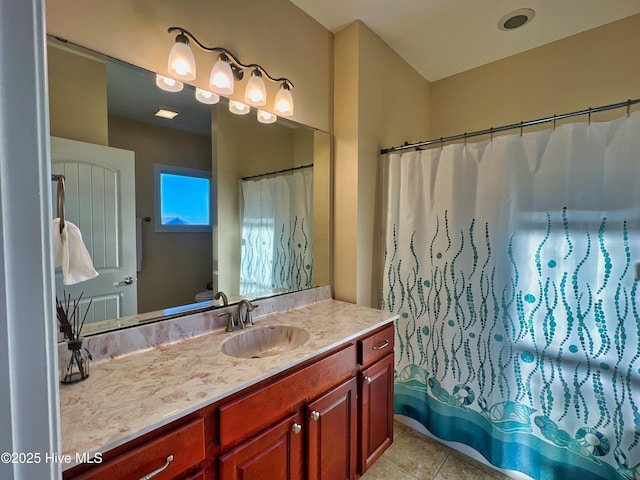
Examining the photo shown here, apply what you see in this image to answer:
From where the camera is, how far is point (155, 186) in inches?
49.9

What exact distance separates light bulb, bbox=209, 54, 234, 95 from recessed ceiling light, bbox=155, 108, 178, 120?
0.22m

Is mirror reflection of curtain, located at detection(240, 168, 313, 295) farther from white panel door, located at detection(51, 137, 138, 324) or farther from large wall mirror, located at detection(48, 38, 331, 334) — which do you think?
white panel door, located at detection(51, 137, 138, 324)

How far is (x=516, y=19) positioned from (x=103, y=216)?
2493 mm

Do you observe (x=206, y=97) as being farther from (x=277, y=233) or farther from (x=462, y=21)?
(x=462, y=21)

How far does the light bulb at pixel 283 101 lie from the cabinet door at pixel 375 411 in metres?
1.46

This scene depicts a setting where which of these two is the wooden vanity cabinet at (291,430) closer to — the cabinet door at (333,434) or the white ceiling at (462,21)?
the cabinet door at (333,434)

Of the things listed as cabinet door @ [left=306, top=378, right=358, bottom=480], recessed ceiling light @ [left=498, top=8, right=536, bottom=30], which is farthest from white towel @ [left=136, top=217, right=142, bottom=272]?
recessed ceiling light @ [left=498, top=8, right=536, bottom=30]

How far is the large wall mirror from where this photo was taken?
105 centimetres

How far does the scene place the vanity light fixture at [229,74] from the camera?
1.21m

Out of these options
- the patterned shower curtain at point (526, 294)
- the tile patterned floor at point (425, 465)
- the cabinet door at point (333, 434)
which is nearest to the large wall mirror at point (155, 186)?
the cabinet door at point (333, 434)

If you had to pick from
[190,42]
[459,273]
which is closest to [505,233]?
[459,273]

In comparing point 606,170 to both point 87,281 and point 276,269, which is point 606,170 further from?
point 87,281

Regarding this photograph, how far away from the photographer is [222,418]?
886 millimetres

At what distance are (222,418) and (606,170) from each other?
1844 millimetres
